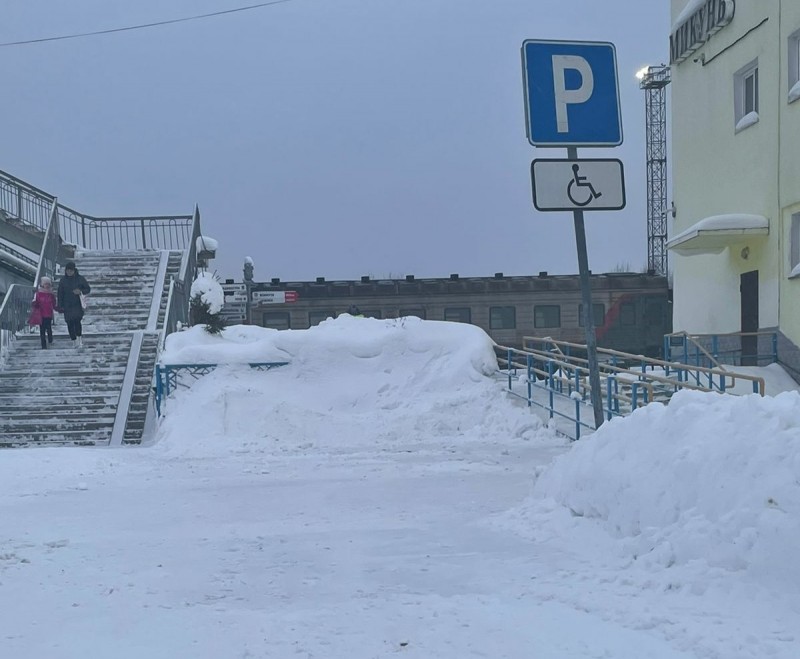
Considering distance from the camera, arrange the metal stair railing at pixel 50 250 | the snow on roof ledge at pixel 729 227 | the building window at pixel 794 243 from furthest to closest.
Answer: the metal stair railing at pixel 50 250, the snow on roof ledge at pixel 729 227, the building window at pixel 794 243

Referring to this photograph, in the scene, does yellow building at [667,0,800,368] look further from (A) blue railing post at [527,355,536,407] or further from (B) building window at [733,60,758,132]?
(A) blue railing post at [527,355,536,407]

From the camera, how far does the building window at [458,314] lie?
43500 mm

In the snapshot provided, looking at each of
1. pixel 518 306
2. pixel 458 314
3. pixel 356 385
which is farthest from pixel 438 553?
pixel 518 306

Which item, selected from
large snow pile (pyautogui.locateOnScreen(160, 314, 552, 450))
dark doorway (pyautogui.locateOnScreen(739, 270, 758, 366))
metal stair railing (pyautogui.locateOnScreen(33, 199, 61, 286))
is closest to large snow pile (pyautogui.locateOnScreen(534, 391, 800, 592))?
large snow pile (pyautogui.locateOnScreen(160, 314, 552, 450))

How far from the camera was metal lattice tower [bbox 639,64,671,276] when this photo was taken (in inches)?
1828

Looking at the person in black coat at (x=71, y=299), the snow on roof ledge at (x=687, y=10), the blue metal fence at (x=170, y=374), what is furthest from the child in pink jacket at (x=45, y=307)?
the snow on roof ledge at (x=687, y=10)

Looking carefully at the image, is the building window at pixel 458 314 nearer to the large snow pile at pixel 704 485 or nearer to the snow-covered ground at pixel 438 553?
the snow-covered ground at pixel 438 553

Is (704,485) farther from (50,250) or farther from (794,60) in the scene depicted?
(50,250)

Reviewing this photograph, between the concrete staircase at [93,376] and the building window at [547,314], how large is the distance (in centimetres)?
2974

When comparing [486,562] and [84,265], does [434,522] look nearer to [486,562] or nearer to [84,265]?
[486,562]

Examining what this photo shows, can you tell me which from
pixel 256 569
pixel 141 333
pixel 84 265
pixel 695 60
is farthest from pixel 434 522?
pixel 695 60

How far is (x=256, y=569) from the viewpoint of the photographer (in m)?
4.37

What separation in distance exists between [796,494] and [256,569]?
2.90 metres

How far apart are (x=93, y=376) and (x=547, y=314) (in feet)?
110
